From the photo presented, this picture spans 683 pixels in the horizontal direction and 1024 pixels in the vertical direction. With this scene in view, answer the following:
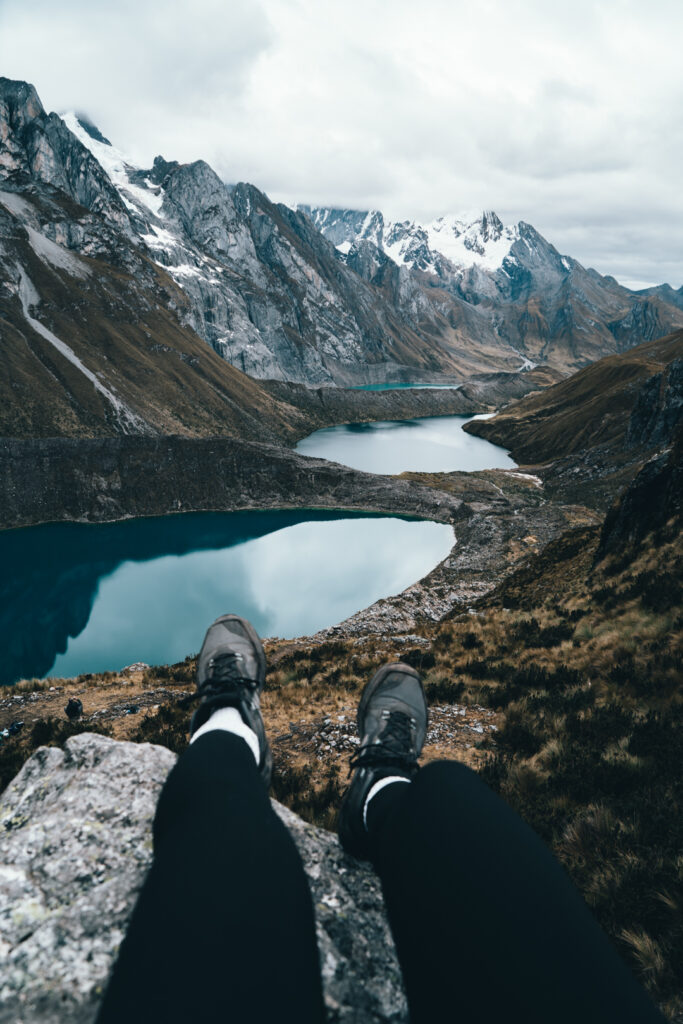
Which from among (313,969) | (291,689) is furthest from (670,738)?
(291,689)

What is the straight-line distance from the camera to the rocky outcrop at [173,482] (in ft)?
232

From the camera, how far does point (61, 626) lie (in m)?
44.0

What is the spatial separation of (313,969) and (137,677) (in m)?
20.8

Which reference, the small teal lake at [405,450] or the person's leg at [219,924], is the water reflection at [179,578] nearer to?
the person's leg at [219,924]

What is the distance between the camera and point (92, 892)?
3590 mm

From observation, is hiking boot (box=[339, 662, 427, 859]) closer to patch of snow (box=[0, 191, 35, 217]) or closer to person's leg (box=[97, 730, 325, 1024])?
person's leg (box=[97, 730, 325, 1024])

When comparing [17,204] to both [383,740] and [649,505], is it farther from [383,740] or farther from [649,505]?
[383,740]

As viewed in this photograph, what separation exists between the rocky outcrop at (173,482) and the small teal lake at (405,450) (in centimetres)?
3456

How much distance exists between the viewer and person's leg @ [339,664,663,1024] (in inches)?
88.4

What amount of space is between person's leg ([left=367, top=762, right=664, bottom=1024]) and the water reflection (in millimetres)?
38389

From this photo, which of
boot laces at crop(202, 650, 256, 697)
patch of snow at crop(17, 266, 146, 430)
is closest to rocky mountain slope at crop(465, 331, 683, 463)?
boot laces at crop(202, 650, 256, 697)

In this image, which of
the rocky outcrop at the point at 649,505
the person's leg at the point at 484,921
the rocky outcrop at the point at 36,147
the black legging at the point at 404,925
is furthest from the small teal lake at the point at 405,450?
the rocky outcrop at the point at 36,147

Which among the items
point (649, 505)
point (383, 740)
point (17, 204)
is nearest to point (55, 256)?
point (17, 204)

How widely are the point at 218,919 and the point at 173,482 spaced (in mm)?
82042
